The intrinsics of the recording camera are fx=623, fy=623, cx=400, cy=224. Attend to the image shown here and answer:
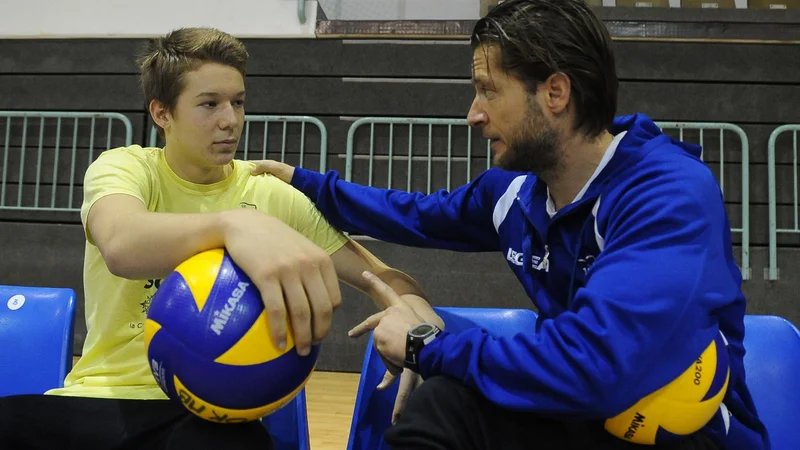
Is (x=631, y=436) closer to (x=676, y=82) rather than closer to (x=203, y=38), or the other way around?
(x=203, y=38)

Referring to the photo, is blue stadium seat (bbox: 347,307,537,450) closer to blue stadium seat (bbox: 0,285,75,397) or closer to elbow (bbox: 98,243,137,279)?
elbow (bbox: 98,243,137,279)

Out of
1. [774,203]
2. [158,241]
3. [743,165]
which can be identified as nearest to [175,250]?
[158,241]

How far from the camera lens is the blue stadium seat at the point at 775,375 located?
1.61 metres

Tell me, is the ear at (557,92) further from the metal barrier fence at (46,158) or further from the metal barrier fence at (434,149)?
the metal barrier fence at (46,158)

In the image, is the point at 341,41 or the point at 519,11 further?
the point at 341,41

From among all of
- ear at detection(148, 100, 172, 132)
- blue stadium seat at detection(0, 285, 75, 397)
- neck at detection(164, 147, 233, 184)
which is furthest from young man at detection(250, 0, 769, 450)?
blue stadium seat at detection(0, 285, 75, 397)

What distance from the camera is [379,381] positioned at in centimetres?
168

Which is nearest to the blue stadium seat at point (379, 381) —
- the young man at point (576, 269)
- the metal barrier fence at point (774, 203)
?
the young man at point (576, 269)

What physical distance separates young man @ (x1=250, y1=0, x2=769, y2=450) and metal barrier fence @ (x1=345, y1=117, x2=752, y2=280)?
3411mm

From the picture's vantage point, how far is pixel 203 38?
5.83 feet

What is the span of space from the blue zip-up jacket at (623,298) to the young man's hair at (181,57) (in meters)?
0.95

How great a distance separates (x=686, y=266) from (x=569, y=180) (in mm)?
Answer: 412

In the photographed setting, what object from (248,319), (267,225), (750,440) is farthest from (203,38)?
(750,440)

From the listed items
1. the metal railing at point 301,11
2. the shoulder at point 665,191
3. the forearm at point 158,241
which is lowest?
the forearm at point 158,241
